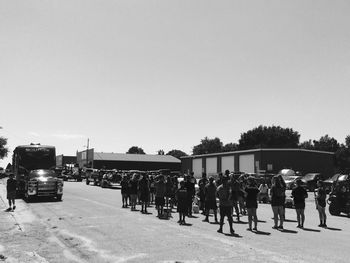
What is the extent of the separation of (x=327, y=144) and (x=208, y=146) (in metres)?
47.7

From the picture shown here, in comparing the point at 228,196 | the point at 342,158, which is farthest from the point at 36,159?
the point at 342,158

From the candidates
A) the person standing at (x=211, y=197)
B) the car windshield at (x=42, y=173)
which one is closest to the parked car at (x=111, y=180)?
the car windshield at (x=42, y=173)

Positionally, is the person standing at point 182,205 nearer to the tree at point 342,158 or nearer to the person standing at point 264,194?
the person standing at point 264,194

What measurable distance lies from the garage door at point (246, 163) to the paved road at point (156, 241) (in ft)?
166

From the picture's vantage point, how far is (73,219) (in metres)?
17.2

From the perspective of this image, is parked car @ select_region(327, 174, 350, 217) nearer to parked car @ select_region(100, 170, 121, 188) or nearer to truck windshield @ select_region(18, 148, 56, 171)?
truck windshield @ select_region(18, 148, 56, 171)

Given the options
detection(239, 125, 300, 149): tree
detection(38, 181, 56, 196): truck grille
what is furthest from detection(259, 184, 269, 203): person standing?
detection(239, 125, 300, 149): tree

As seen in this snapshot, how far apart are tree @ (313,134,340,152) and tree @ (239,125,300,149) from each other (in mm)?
17079

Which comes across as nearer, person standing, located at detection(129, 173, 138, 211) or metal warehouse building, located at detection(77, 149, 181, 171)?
person standing, located at detection(129, 173, 138, 211)

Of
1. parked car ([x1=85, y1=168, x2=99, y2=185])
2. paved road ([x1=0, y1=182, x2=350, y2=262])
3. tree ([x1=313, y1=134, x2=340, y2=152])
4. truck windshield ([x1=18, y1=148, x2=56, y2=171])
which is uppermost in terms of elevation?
tree ([x1=313, y1=134, x2=340, y2=152])

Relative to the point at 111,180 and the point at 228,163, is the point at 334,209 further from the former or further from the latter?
the point at 228,163

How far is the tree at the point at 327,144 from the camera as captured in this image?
4935 inches

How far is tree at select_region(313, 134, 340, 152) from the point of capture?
125 m

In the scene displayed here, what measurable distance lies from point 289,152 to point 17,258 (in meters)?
59.0
